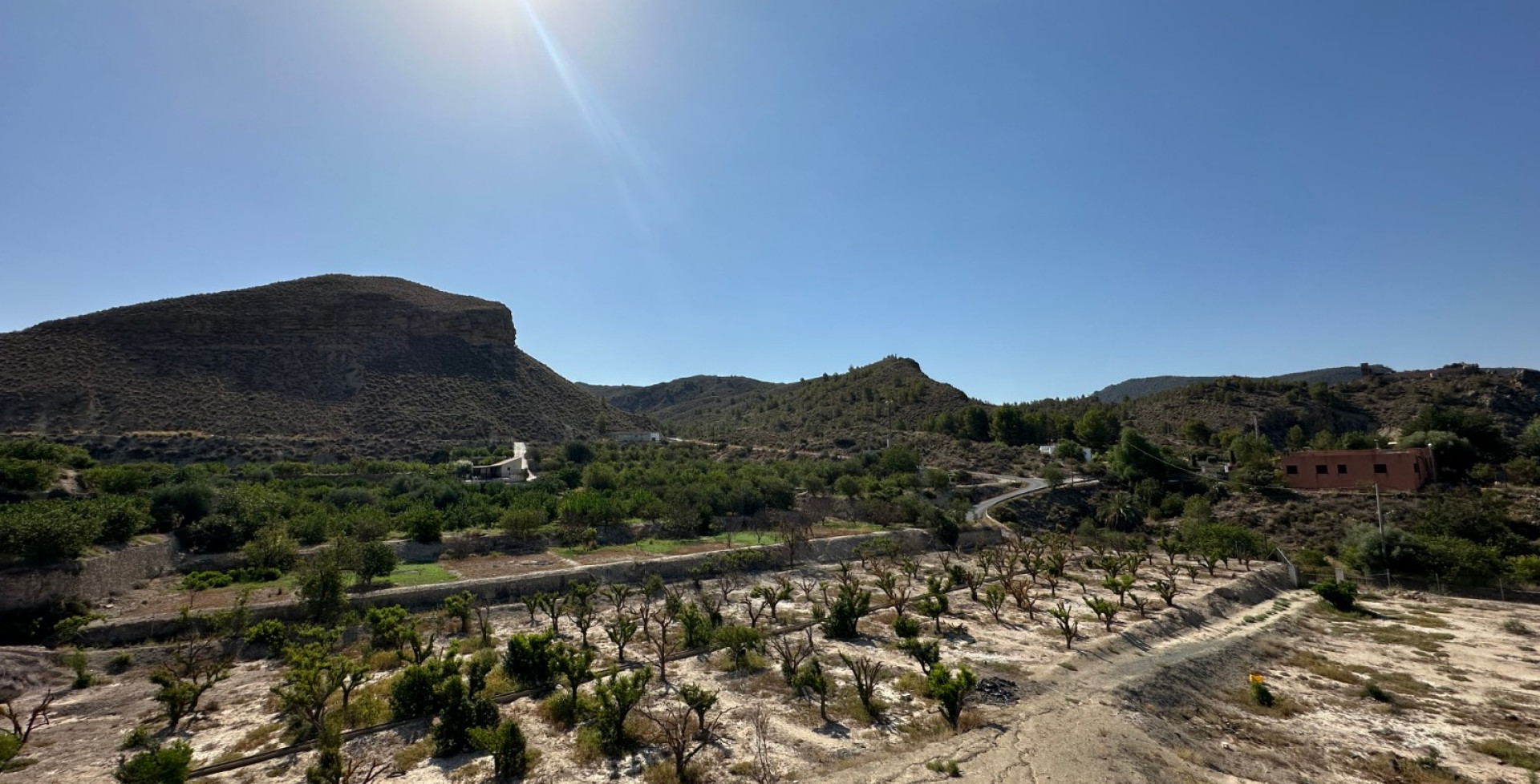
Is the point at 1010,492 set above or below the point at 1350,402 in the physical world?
below

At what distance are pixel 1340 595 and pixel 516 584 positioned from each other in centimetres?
3366

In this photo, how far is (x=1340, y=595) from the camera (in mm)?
24906

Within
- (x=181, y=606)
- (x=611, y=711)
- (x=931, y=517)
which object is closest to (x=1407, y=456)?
(x=931, y=517)

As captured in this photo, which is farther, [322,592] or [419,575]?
[419,575]

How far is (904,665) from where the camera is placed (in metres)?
17.2

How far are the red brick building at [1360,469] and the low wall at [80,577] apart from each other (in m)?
67.5

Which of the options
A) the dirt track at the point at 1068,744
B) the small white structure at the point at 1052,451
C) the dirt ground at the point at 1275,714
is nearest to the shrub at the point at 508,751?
the dirt track at the point at 1068,744

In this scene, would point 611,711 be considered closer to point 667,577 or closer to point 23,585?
point 667,577

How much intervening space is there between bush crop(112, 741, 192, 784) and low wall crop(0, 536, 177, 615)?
585 inches

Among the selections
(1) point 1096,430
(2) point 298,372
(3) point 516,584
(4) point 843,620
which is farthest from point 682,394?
(4) point 843,620

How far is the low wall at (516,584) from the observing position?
18312 millimetres

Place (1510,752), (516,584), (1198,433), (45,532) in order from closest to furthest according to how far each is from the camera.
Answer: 1. (1510,752)
2. (45,532)
3. (516,584)
4. (1198,433)

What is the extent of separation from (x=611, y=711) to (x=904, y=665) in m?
8.68

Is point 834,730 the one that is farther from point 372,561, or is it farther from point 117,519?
point 117,519
